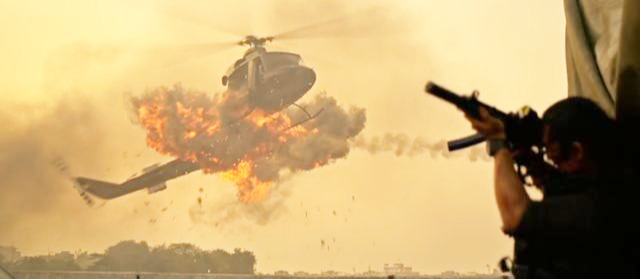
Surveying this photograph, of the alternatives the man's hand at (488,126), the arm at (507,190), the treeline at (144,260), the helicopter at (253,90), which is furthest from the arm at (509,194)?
the treeline at (144,260)

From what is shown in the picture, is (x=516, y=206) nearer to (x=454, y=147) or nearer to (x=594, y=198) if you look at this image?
(x=594, y=198)

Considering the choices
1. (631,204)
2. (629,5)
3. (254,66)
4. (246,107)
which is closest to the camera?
(631,204)

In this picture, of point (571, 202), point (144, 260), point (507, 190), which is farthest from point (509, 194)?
point (144, 260)

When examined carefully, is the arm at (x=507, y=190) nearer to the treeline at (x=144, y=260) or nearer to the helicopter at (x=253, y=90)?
the helicopter at (x=253, y=90)

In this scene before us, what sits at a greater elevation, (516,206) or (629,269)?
(516,206)

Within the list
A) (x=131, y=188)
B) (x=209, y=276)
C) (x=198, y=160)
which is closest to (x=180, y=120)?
(x=198, y=160)

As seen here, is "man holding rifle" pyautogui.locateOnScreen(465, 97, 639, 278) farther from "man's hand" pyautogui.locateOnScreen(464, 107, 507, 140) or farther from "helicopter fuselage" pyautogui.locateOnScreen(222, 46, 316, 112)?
"helicopter fuselage" pyautogui.locateOnScreen(222, 46, 316, 112)
